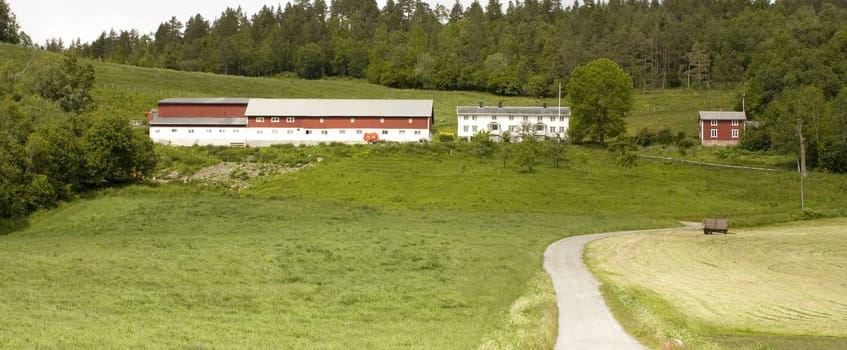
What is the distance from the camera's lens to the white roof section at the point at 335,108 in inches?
3487

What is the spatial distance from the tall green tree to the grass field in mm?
39370

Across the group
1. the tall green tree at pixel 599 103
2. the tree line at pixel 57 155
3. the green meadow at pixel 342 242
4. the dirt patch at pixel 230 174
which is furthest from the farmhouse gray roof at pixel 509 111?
the tree line at pixel 57 155

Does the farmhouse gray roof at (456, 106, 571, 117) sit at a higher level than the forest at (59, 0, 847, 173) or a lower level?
lower

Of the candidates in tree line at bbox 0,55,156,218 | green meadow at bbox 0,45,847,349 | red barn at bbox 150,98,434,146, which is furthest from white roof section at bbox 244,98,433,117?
tree line at bbox 0,55,156,218

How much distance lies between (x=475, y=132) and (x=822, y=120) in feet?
129

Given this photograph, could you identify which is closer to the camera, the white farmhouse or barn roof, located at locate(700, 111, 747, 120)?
barn roof, located at locate(700, 111, 747, 120)

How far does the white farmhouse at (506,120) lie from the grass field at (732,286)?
155ft

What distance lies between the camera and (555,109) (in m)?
99.6

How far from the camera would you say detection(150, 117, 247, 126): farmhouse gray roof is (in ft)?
288

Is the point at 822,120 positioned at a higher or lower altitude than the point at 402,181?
higher

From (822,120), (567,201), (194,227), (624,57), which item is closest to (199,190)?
(194,227)

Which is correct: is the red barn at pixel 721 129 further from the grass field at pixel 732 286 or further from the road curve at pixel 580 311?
the road curve at pixel 580 311

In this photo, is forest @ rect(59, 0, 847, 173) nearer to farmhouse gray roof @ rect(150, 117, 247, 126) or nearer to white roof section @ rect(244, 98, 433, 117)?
white roof section @ rect(244, 98, 433, 117)

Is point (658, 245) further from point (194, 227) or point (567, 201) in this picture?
point (194, 227)
